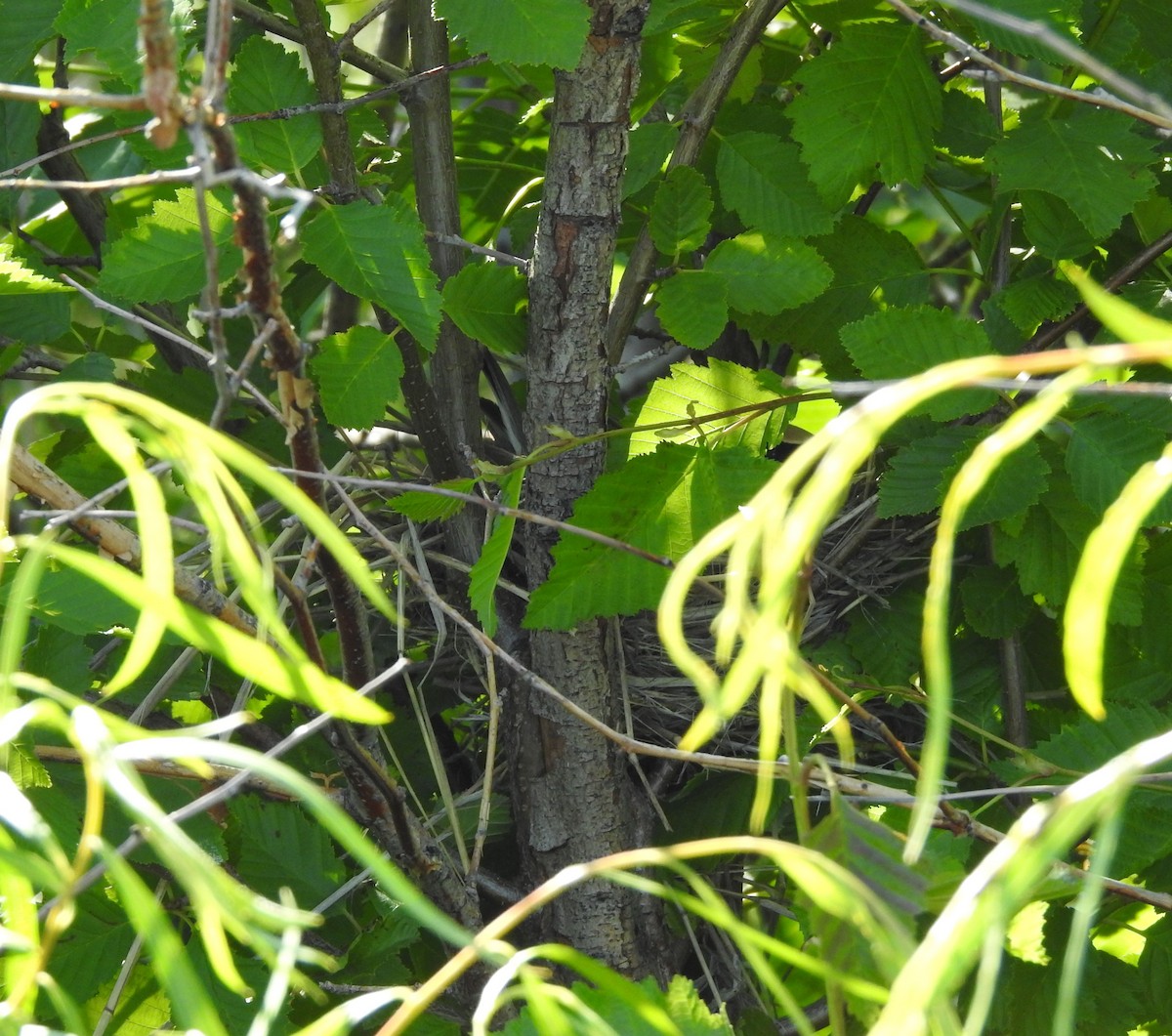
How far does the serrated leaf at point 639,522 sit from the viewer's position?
31.4 inches

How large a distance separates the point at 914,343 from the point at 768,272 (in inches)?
5.0

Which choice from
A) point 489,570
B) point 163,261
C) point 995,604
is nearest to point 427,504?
point 489,570

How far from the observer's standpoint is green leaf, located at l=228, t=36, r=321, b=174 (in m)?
0.79

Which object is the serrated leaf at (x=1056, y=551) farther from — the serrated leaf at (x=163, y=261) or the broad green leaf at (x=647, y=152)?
the serrated leaf at (x=163, y=261)

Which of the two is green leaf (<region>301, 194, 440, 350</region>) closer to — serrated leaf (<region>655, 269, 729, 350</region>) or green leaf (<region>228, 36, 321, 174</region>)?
green leaf (<region>228, 36, 321, 174</region>)

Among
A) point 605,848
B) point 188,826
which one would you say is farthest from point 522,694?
point 188,826

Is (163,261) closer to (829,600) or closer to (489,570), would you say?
(489,570)

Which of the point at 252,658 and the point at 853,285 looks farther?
the point at 853,285

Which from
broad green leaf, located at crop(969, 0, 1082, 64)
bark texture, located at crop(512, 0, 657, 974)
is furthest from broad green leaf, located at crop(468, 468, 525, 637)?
broad green leaf, located at crop(969, 0, 1082, 64)

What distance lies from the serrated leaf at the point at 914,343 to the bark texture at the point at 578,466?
193 millimetres

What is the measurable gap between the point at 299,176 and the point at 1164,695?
2.48ft

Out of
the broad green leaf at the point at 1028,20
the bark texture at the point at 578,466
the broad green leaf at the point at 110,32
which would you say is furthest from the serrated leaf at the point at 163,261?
the broad green leaf at the point at 1028,20

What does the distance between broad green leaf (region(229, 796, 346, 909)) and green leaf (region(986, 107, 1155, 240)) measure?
72 cm

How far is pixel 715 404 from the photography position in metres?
0.90
